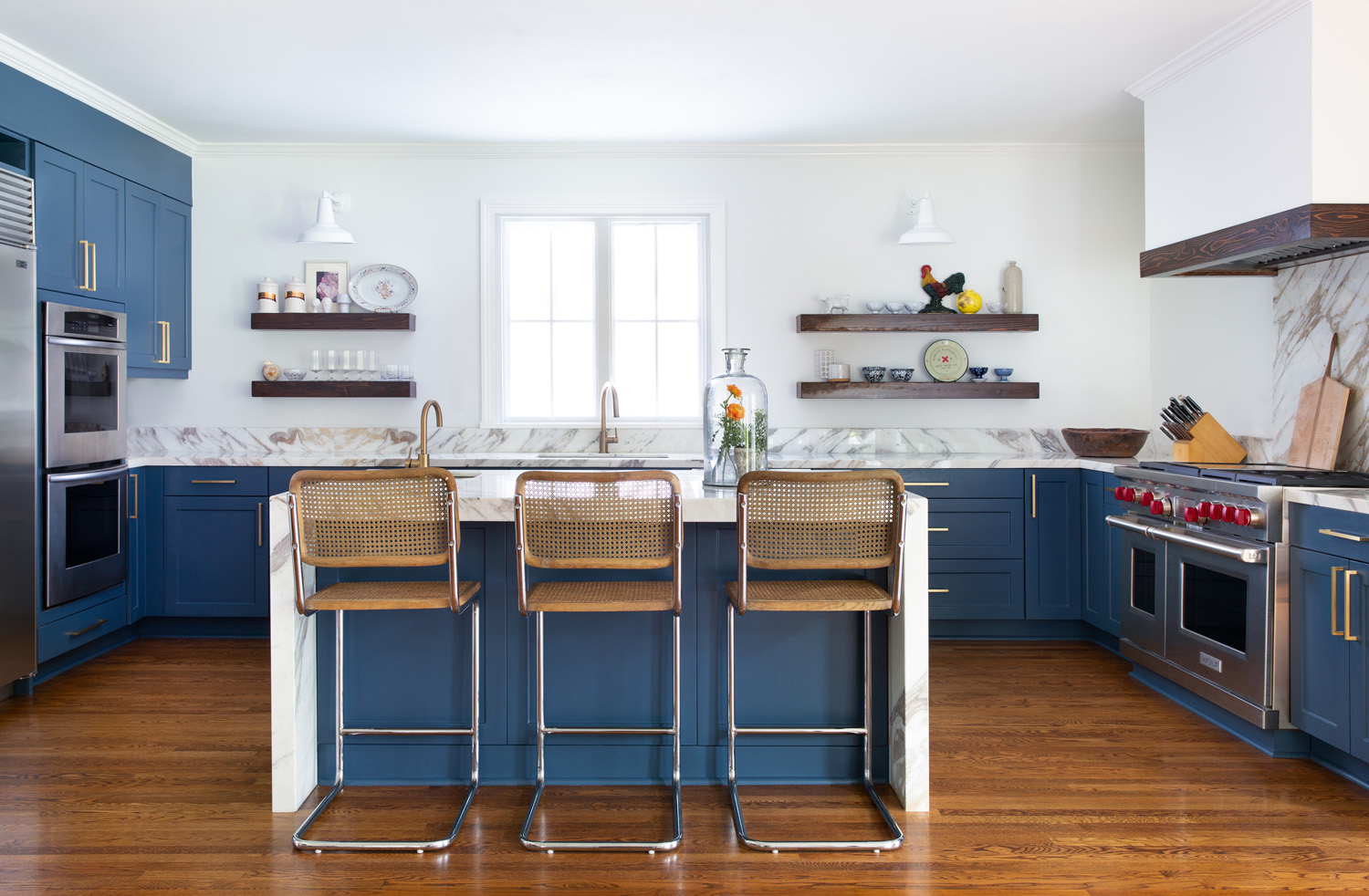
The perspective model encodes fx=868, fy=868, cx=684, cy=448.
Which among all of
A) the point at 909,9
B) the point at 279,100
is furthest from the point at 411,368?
the point at 909,9

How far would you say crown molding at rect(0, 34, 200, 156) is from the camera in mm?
3506

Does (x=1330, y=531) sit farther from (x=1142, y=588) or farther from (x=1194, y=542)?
(x=1142, y=588)

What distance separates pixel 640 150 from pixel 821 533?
10.6 ft

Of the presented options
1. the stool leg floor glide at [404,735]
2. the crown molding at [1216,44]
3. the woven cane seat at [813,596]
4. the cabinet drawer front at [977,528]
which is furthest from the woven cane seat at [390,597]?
the crown molding at [1216,44]

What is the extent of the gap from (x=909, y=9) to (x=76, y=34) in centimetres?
320

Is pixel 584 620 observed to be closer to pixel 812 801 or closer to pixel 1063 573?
pixel 812 801

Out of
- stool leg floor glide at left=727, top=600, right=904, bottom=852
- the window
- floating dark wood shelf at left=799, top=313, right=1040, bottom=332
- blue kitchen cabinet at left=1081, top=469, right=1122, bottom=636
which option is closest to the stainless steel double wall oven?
the window

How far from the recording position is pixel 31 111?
11.8ft

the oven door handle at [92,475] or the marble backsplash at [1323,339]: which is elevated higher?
the marble backsplash at [1323,339]

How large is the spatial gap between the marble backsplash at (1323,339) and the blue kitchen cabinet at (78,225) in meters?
5.20

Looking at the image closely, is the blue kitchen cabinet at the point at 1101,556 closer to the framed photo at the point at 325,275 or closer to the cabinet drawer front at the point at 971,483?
the cabinet drawer front at the point at 971,483

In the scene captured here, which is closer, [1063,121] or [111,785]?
[111,785]

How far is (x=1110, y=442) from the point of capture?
425 centimetres

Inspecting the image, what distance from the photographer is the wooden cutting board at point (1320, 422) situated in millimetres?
3289
